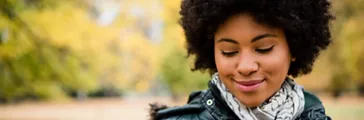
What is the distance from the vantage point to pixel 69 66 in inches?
178

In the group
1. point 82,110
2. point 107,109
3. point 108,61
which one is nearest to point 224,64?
point 108,61

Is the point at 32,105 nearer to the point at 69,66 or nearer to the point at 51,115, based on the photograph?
the point at 51,115

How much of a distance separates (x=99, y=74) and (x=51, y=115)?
0.60 m

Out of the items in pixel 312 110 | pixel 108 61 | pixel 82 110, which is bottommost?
pixel 312 110

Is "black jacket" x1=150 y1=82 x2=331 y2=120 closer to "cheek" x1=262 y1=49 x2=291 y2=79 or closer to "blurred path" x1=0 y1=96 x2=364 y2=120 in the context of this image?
"cheek" x1=262 y1=49 x2=291 y2=79

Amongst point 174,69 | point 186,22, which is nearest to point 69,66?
point 174,69

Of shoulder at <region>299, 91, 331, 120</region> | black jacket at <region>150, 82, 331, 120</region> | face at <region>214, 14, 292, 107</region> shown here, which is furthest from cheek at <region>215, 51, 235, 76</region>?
shoulder at <region>299, 91, 331, 120</region>

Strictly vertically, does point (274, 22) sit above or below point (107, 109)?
below

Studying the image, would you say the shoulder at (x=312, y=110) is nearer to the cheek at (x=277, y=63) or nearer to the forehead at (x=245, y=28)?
the cheek at (x=277, y=63)

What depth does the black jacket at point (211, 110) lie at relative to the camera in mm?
1400

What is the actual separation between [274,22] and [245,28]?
0.07 meters

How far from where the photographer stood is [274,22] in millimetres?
1267

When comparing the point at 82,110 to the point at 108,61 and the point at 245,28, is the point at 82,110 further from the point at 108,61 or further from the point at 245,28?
the point at 245,28

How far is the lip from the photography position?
4.25ft
